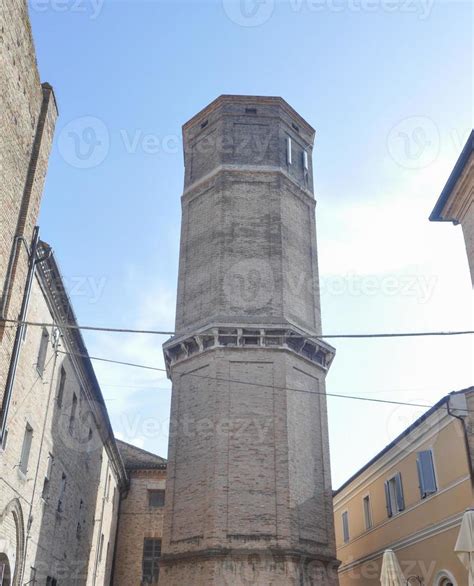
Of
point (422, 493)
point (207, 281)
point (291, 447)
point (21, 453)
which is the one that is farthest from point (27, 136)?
point (422, 493)

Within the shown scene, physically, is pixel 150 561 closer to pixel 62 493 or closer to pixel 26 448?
pixel 62 493

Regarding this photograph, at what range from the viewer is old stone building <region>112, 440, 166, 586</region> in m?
31.3

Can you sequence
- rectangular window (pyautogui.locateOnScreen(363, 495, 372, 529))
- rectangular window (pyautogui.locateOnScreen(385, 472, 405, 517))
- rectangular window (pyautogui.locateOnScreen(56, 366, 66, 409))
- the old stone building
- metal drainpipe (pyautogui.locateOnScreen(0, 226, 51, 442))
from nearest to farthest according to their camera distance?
metal drainpipe (pyautogui.locateOnScreen(0, 226, 51, 442)) < rectangular window (pyautogui.locateOnScreen(56, 366, 66, 409)) < rectangular window (pyautogui.locateOnScreen(385, 472, 405, 517)) < rectangular window (pyautogui.locateOnScreen(363, 495, 372, 529)) < the old stone building

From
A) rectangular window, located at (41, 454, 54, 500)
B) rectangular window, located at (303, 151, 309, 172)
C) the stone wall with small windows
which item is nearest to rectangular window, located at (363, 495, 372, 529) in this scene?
the stone wall with small windows

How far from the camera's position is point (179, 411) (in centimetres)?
2130

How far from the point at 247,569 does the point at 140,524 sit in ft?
54.0

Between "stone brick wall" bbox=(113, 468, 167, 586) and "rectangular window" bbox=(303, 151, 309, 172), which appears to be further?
"stone brick wall" bbox=(113, 468, 167, 586)

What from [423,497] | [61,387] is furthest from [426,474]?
[61,387]

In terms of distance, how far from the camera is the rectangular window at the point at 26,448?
15.8 metres

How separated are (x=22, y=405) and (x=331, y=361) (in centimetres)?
1159

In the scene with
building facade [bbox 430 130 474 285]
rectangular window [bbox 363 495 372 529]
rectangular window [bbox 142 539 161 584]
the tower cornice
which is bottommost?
rectangular window [bbox 142 539 161 584]

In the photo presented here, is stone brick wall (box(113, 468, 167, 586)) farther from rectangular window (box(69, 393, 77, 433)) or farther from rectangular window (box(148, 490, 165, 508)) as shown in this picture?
rectangular window (box(69, 393, 77, 433))

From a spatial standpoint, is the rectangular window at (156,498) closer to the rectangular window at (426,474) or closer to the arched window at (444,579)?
the rectangular window at (426,474)

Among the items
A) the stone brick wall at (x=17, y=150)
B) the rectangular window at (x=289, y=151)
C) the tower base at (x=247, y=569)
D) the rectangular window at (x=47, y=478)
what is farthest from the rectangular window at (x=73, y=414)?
the rectangular window at (x=289, y=151)
